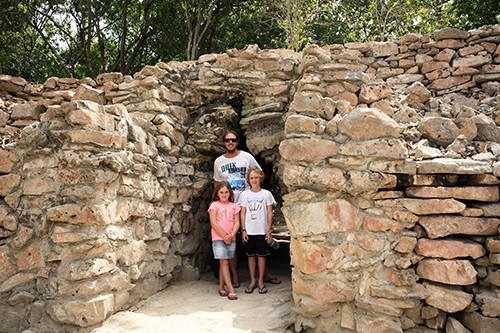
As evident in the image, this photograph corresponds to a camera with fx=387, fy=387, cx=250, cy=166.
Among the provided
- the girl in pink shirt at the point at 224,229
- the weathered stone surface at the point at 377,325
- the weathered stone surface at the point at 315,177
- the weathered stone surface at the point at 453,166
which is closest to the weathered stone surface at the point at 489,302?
the weathered stone surface at the point at 377,325

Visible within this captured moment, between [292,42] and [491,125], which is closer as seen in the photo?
[491,125]

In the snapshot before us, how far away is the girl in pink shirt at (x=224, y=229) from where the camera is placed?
4055 millimetres

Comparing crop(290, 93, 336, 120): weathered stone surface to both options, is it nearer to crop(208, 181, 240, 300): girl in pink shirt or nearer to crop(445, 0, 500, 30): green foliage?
crop(208, 181, 240, 300): girl in pink shirt

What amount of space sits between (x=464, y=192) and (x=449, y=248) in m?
0.42

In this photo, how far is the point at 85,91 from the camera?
4.79 meters

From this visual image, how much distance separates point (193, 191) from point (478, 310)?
3.10m

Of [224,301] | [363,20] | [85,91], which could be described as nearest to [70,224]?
[224,301]

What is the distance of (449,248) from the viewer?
2803mm

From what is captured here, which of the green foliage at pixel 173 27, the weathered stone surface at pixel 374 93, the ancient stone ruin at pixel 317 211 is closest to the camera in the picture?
the ancient stone ruin at pixel 317 211

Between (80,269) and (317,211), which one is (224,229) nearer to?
(317,211)

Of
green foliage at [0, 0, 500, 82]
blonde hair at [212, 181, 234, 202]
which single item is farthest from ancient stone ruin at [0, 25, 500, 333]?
green foliage at [0, 0, 500, 82]

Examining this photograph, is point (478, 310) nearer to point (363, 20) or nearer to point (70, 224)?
point (70, 224)

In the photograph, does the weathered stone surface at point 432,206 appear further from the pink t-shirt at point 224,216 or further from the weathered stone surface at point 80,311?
the weathered stone surface at point 80,311

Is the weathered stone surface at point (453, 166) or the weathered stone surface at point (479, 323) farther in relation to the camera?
the weathered stone surface at point (453, 166)
